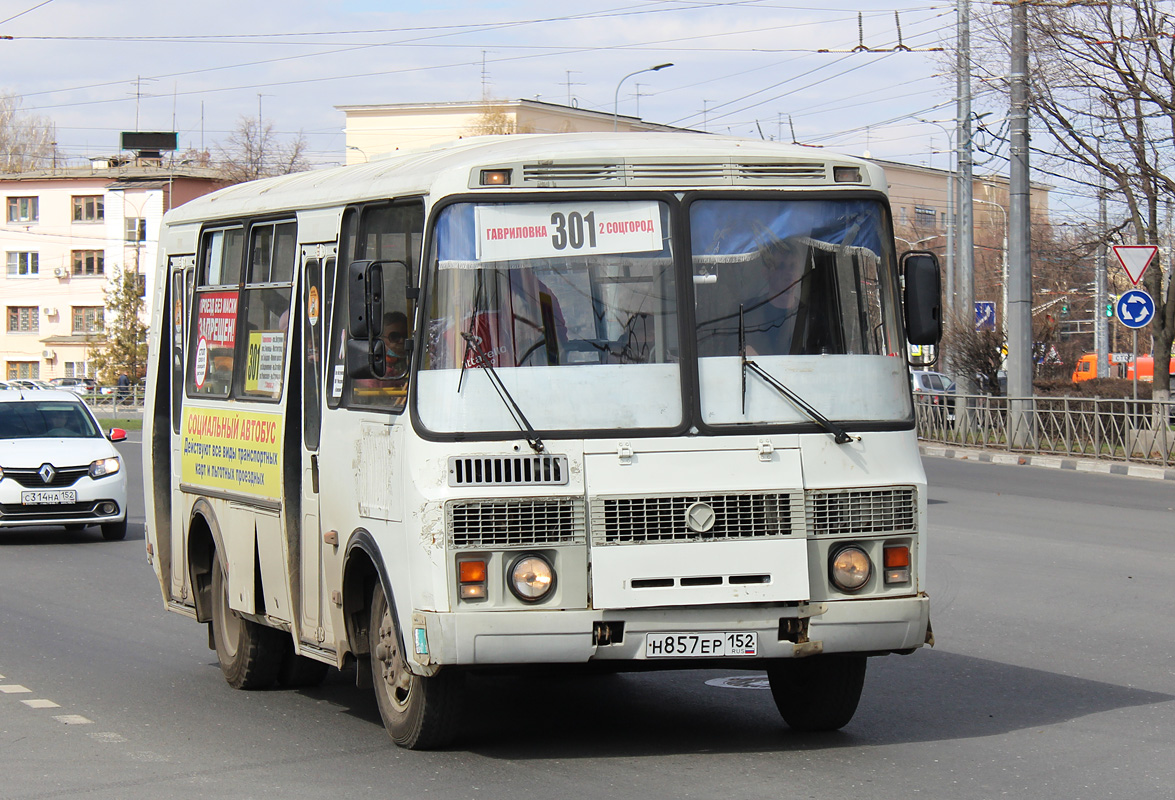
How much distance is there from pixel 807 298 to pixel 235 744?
318 centimetres

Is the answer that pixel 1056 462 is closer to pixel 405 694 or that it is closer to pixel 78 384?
pixel 405 694

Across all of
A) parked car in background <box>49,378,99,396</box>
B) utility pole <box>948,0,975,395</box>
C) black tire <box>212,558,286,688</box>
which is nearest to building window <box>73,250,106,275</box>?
parked car in background <box>49,378,99,396</box>

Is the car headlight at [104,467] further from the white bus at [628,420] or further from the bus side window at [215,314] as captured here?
the white bus at [628,420]

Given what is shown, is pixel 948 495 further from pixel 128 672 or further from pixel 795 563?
pixel 795 563

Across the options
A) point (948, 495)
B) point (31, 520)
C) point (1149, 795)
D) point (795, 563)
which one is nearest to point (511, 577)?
point (795, 563)

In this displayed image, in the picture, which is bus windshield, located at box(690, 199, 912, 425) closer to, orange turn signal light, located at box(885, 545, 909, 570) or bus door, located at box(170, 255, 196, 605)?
orange turn signal light, located at box(885, 545, 909, 570)

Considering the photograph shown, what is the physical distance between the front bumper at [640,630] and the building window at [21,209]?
93294mm

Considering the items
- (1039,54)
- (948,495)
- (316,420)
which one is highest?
(1039,54)

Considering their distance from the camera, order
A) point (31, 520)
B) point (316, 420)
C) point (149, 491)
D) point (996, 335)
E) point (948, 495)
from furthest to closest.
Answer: point (996, 335) < point (948, 495) < point (31, 520) < point (149, 491) < point (316, 420)

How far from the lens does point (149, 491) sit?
34.1 feet

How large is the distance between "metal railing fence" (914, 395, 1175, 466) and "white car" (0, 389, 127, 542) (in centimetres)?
1310

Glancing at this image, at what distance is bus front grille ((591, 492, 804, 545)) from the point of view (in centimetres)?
660

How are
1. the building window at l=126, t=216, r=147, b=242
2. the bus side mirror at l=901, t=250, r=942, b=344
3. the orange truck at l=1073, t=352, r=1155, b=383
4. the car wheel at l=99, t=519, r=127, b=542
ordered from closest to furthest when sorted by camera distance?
the bus side mirror at l=901, t=250, r=942, b=344, the car wheel at l=99, t=519, r=127, b=542, the orange truck at l=1073, t=352, r=1155, b=383, the building window at l=126, t=216, r=147, b=242

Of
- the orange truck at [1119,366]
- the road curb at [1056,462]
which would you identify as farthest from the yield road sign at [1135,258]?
the orange truck at [1119,366]
